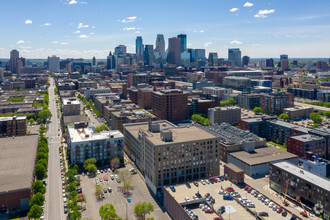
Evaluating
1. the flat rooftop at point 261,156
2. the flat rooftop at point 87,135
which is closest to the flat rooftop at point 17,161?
the flat rooftop at point 87,135

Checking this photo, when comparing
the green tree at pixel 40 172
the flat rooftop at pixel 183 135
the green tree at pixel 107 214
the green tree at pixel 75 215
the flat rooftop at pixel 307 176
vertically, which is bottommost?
the green tree at pixel 75 215

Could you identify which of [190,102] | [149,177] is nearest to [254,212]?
[149,177]

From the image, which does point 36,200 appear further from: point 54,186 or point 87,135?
point 87,135

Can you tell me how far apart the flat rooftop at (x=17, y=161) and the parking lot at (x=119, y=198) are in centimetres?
1822

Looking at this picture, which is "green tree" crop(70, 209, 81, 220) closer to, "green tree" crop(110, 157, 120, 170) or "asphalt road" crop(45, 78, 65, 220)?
"asphalt road" crop(45, 78, 65, 220)

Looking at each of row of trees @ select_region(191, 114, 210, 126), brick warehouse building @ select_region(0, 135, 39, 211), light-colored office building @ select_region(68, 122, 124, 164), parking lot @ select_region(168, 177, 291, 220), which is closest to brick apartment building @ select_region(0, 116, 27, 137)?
brick warehouse building @ select_region(0, 135, 39, 211)

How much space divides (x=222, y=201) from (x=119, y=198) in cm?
3350

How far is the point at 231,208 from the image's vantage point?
220 feet

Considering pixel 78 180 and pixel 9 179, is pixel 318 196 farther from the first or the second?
pixel 9 179

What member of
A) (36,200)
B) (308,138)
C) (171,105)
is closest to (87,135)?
(36,200)

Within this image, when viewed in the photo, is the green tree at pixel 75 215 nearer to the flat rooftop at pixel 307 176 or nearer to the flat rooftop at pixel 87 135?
the flat rooftop at pixel 87 135

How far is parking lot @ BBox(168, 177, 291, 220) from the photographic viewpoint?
64.6 m

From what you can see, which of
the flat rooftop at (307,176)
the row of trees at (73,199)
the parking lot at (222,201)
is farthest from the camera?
the flat rooftop at (307,176)

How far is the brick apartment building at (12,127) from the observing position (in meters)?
144
